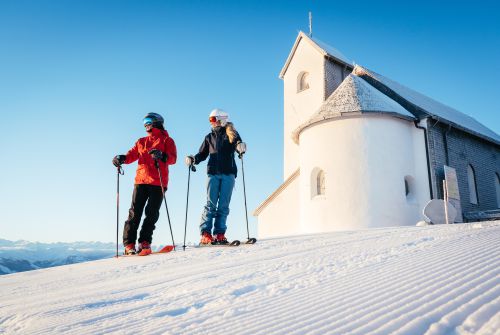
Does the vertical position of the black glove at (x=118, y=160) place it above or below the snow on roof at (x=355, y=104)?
below

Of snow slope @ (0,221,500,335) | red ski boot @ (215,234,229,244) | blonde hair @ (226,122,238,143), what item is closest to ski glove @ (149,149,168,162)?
blonde hair @ (226,122,238,143)

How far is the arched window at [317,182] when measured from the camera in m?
14.3

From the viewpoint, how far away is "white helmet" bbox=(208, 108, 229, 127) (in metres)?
7.53

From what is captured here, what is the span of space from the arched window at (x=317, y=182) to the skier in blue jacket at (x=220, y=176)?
292 inches

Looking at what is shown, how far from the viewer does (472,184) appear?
16.9 m

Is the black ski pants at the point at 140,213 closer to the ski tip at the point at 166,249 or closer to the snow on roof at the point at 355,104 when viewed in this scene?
the ski tip at the point at 166,249

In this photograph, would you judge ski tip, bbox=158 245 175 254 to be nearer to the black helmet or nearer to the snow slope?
the black helmet

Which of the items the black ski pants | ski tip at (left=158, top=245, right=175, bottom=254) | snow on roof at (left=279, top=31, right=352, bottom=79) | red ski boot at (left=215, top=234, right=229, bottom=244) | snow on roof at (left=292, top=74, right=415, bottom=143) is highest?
snow on roof at (left=279, top=31, right=352, bottom=79)

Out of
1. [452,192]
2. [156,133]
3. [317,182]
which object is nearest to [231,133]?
[156,133]

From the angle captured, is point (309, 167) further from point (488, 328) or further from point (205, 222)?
point (488, 328)

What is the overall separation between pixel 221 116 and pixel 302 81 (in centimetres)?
1454

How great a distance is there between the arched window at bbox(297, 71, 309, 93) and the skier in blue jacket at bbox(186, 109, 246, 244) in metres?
14.1

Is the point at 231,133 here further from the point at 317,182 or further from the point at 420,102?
the point at 420,102

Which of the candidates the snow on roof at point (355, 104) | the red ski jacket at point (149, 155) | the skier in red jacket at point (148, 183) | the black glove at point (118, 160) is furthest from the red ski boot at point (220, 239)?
the snow on roof at point (355, 104)
